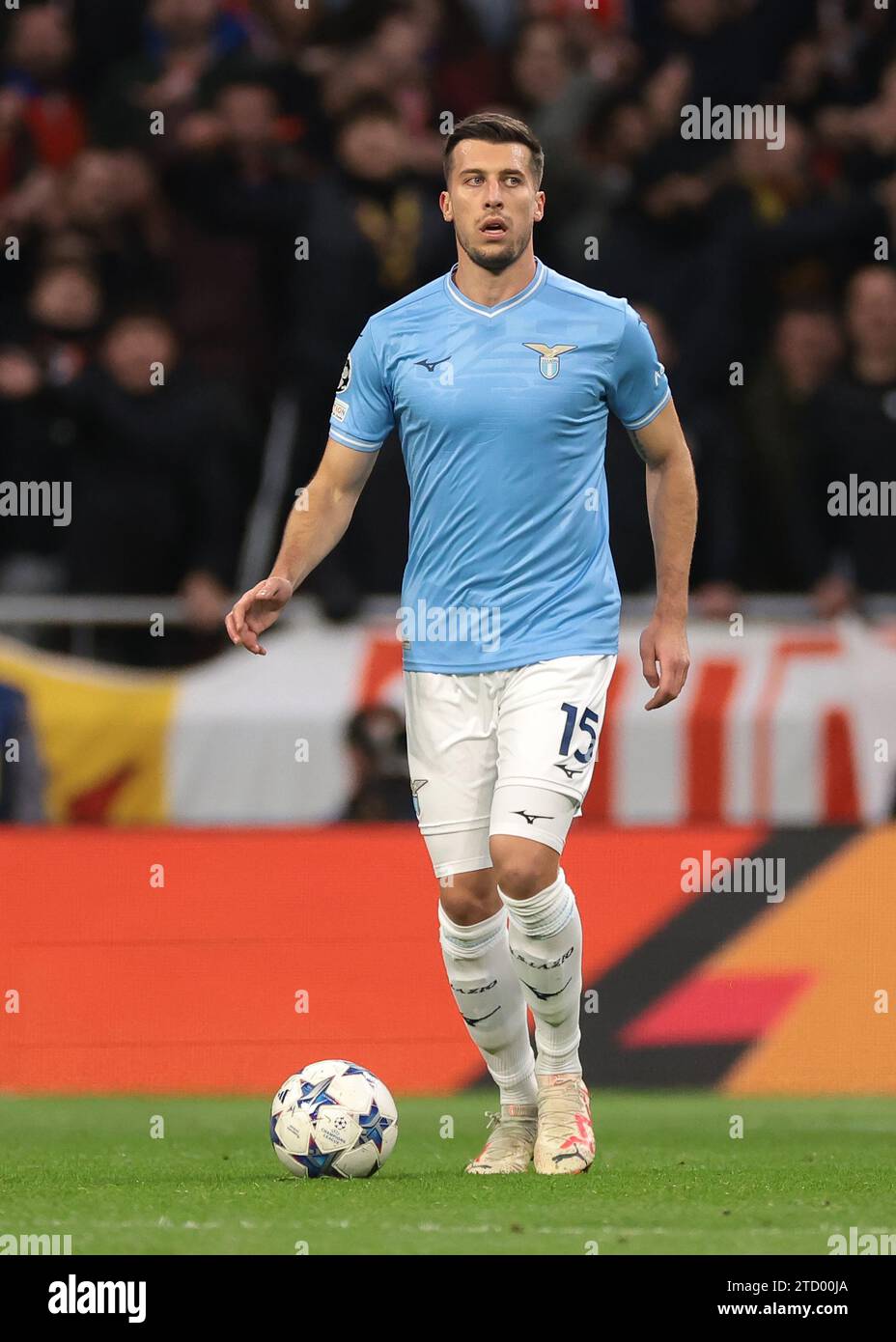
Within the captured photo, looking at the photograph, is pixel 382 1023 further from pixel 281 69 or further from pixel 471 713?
pixel 281 69

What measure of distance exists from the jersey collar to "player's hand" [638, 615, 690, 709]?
1005 mm

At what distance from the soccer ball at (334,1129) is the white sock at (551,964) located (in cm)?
51

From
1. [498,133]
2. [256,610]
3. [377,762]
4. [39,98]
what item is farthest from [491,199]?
[39,98]

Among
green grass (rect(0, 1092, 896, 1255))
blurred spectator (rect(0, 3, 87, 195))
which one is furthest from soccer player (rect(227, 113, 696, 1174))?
blurred spectator (rect(0, 3, 87, 195))

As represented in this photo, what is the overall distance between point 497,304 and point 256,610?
1.15 m

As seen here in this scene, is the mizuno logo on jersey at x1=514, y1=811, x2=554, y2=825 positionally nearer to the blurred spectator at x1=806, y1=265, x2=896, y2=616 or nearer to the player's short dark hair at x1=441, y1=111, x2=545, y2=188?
the player's short dark hair at x1=441, y1=111, x2=545, y2=188

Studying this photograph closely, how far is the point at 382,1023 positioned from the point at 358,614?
258 centimetres

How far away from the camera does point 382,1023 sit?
33.5 ft

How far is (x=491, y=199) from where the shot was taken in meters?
7.07

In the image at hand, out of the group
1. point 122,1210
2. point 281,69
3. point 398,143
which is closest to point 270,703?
point 398,143

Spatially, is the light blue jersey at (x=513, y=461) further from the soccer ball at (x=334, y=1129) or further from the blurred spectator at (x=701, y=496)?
the blurred spectator at (x=701, y=496)

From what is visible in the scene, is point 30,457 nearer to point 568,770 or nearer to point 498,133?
point 498,133

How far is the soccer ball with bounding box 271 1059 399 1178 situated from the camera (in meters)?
7.10

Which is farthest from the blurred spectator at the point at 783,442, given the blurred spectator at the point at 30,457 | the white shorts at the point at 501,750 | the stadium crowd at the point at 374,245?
the white shorts at the point at 501,750
